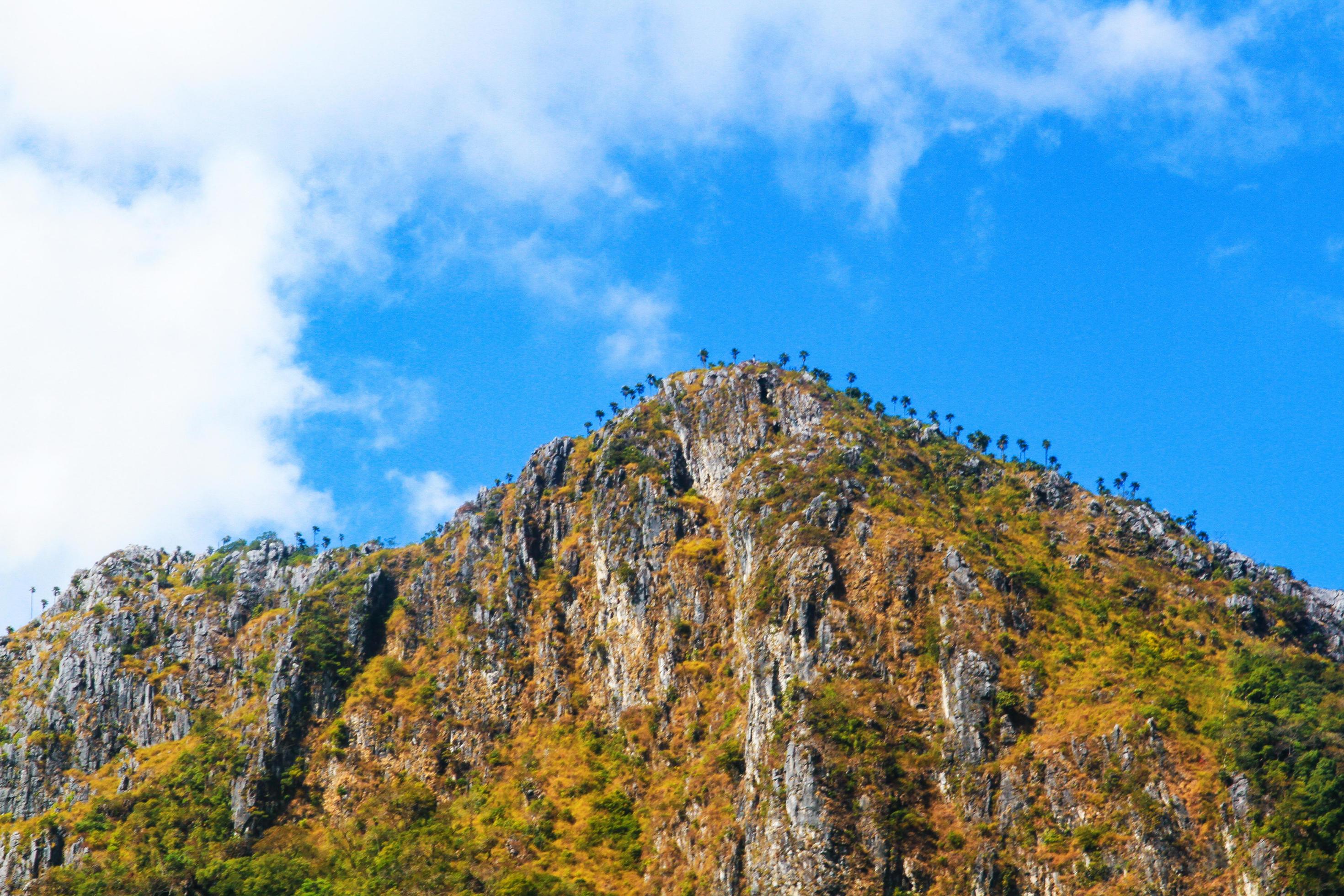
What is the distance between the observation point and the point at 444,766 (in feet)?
603

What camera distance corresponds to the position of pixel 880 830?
5349 inches

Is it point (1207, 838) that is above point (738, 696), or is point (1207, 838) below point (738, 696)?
below

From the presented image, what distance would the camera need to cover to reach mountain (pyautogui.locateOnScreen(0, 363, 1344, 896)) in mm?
128375

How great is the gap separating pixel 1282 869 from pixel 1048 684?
3474 centimetres

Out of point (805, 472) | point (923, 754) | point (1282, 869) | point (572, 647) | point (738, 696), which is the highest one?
point (805, 472)

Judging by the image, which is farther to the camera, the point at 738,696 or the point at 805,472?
the point at 805,472

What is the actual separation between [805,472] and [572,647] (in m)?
48.7

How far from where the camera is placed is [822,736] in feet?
473

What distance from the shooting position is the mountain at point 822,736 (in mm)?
128375

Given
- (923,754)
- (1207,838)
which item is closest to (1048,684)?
(923,754)

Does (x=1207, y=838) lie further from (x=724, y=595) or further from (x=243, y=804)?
(x=243, y=804)

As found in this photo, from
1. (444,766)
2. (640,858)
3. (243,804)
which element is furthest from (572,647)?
(243,804)

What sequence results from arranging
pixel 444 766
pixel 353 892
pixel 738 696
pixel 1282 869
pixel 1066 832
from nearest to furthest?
1. pixel 1282 869
2. pixel 1066 832
3. pixel 353 892
4. pixel 738 696
5. pixel 444 766

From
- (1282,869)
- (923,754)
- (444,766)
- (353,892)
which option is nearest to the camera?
(1282,869)
